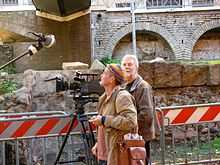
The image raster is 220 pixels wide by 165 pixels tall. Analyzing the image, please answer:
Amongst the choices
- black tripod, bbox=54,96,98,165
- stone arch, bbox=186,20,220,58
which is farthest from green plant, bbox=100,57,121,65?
black tripod, bbox=54,96,98,165

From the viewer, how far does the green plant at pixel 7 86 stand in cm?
980

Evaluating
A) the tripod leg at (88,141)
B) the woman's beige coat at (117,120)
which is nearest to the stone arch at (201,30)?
the tripod leg at (88,141)

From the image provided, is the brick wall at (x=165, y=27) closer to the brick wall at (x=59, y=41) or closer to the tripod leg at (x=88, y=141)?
the brick wall at (x=59, y=41)

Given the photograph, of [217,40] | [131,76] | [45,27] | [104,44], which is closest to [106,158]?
[131,76]

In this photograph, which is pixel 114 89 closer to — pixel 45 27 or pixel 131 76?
pixel 131 76

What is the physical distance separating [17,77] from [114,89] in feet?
19.9

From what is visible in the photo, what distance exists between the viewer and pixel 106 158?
15.1 feet

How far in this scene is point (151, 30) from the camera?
65.5 feet

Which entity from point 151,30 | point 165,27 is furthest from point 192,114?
point 165,27

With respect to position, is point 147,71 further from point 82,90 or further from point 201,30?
point 201,30

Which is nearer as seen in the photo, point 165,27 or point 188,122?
point 188,122

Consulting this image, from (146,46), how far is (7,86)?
11201mm

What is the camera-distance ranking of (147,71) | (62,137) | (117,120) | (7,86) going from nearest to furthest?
(117,120) < (62,137) < (147,71) < (7,86)

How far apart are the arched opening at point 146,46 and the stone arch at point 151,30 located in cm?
21
